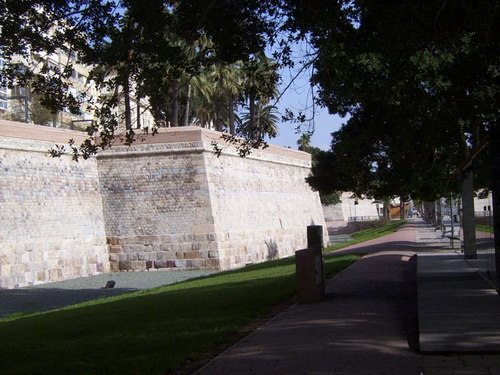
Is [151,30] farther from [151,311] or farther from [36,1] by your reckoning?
[151,311]

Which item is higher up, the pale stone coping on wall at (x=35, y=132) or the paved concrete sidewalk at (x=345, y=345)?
the pale stone coping on wall at (x=35, y=132)

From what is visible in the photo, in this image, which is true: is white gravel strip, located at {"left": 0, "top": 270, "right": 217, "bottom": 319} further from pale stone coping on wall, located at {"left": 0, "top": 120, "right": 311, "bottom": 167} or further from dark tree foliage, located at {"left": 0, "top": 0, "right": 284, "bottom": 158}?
dark tree foliage, located at {"left": 0, "top": 0, "right": 284, "bottom": 158}

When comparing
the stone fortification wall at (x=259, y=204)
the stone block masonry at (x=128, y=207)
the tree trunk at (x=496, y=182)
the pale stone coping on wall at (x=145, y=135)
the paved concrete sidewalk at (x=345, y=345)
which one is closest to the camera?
the paved concrete sidewalk at (x=345, y=345)

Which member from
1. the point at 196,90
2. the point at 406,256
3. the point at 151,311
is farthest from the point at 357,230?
the point at 151,311

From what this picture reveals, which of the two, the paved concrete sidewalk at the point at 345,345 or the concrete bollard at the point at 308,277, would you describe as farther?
the concrete bollard at the point at 308,277

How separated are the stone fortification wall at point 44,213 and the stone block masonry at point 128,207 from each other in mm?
45

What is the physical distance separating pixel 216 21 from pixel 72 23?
2169mm

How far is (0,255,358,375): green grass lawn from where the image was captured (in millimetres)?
7355

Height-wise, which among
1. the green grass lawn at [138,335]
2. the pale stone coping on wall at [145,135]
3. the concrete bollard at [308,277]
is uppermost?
the pale stone coping on wall at [145,135]

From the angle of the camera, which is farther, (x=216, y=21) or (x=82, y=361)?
(x=216, y=21)

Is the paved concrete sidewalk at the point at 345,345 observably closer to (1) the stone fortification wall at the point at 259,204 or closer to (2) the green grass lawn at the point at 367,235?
(1) the stone fortification wall at the point at 259,204

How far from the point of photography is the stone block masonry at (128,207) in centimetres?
Result: 2684

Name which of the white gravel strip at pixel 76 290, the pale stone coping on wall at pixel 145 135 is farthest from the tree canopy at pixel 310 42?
the pale stone coping on wall at pixel 145 135

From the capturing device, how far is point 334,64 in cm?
976
